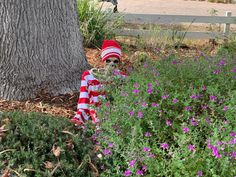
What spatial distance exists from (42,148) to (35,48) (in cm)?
199

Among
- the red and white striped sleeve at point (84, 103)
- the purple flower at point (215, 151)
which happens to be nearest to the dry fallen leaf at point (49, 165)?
the purple flower at point (215, 151)

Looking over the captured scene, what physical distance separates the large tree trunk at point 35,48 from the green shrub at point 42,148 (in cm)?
156

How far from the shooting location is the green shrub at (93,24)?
7680 millimetres

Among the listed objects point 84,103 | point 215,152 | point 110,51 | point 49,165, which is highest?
point 110,51

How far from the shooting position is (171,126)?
3.08m

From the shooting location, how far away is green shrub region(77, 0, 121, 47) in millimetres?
7680

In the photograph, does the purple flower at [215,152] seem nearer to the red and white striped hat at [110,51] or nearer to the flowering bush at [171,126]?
the flowering bush at [171,126]

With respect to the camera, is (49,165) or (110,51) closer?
(49,165)

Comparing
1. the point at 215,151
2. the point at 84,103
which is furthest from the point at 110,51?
the point at 215,151

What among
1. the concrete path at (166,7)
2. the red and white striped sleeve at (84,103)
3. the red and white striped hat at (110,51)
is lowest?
the concrete path at (166,7)

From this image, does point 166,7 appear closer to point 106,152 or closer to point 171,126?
point 171,126

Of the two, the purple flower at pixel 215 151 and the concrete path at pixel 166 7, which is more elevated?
the purple flower at pixel 215 151

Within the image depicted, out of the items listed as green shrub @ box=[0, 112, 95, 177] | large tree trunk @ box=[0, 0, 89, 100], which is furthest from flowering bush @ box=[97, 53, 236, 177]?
large tree trunk @ box=[0, 0, 89, 100]

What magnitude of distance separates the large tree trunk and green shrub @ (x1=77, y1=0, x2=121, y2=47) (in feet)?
8.63
